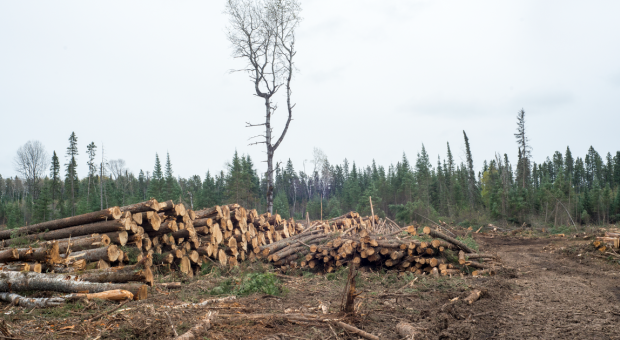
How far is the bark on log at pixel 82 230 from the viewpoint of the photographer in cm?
803

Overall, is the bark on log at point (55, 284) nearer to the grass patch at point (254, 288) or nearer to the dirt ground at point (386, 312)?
the dirt ground at point (386, 312)

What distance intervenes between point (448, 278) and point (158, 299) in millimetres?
6043

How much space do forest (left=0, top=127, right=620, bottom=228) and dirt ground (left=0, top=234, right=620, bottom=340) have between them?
1785cm

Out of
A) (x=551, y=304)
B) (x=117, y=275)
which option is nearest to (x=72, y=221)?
(x=117, y=275)

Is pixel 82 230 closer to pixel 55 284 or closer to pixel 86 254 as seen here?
pixel 86 254

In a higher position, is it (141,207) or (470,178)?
(470,178)

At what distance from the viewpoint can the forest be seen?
37.9 metres

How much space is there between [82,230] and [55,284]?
2.60m

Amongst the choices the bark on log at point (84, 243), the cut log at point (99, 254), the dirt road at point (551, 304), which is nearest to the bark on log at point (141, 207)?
the bark on log at point (84, 243)

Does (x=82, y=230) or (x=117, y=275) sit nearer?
(x=117, y=275)

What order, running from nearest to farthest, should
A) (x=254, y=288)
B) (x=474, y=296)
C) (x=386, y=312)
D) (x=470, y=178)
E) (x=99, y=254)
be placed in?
1. (x=386, y=312)
2. (x=474, y=296)
3. (x=254, y=288)
4. (x=99, y=254)
5. (x=470, y=178)

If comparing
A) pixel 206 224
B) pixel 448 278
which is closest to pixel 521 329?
pixel 448 278

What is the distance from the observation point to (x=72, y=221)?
341 inches

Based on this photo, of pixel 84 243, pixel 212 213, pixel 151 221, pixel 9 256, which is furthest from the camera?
pixel 212 213
